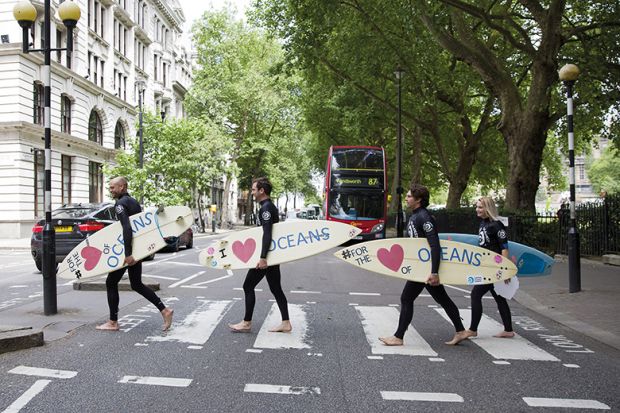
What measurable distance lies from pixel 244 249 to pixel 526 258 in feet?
11.9

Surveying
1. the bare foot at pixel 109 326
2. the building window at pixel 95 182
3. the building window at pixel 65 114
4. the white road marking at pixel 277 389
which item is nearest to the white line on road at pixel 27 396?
the white road marking at pixel 277 389

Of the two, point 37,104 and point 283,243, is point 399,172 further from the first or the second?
point 283,243

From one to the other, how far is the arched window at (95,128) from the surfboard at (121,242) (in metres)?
29.8

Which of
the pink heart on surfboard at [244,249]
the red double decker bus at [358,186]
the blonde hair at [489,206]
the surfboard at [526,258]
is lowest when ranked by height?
the surfboard at [526,258]

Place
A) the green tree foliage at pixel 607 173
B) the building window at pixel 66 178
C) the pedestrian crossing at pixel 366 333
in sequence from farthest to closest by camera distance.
A: the green tree foliage at pixel 607 173
the building window at pixel 66 178
the pedestrian crossing at pixel 366 333

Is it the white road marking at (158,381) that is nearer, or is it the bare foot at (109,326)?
the white road marking at (158,381)

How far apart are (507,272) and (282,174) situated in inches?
2041

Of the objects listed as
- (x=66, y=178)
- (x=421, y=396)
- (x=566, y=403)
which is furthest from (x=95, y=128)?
(x=566, y=403)

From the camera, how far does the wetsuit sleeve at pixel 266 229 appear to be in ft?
20.3

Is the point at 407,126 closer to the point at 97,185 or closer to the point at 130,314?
the point at 97,185

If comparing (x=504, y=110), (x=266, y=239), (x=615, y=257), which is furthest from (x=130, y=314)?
(x=504, y=110)

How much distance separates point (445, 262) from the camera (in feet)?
19.8

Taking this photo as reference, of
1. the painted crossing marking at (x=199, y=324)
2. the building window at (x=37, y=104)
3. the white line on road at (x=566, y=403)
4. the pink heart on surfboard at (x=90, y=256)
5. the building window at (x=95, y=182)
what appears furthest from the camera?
the building window at (x=95, y=182)

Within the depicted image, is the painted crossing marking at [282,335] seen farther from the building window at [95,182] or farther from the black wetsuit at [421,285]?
the building window at [95,182]
